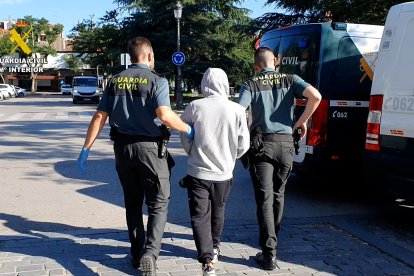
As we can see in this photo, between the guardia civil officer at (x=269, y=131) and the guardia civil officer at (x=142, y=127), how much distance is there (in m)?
0.76

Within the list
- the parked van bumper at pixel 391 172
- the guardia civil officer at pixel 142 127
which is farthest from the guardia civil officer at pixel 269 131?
the parked van bumper at pixel 391 172

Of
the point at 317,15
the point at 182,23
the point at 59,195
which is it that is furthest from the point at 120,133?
the point at 182,23

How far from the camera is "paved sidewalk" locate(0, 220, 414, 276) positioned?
4121 millimetres

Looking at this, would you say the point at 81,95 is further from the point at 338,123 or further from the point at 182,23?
the point at 338,123

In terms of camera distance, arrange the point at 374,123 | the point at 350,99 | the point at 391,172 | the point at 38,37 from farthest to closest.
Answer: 1. the point at 38,37
2. the point at 350,99
3. the point at 374,123
4. the point at 391,172

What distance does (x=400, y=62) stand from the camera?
4934mm

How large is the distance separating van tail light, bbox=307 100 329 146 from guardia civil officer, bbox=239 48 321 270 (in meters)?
1.62

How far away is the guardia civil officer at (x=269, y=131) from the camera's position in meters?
4.22

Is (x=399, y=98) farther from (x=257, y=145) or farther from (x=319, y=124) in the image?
(x=257, y=145)

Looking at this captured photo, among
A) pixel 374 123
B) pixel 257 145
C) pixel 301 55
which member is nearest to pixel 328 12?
pixel 301 55

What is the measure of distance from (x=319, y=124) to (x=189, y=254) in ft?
8.24

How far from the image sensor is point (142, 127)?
389 centimetres

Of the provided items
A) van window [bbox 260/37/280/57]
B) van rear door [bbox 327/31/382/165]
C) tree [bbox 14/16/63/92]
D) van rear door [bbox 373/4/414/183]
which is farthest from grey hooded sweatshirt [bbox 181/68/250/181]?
tree [bbox 14/16/63/92]

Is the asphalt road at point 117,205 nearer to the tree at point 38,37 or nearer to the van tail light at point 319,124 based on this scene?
the van tail light at point 319,124
